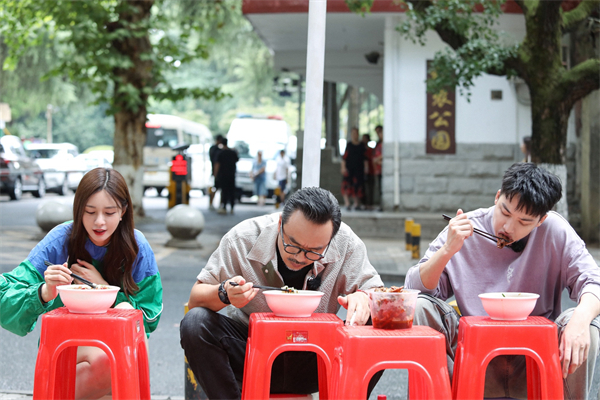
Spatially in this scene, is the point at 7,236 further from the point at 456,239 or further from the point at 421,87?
the point at 456,239

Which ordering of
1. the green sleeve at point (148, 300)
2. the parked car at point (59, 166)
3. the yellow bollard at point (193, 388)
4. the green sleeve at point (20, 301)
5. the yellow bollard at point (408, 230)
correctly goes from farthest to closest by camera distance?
the parked car at point (59, 166) < the yellow bollard at point (408, 230) < the yellow bollard at point (193, 388) < the green sleeve at point (148, 300) < the green sleeve at point (20, 301)

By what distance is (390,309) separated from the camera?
2.67m

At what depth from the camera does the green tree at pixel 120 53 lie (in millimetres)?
12469

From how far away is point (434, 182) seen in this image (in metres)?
13.1

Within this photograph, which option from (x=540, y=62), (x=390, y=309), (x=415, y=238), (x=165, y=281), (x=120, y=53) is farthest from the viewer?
(x=120, y=53)

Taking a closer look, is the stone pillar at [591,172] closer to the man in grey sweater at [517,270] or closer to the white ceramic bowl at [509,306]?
the man in grey sweater at [517,270]

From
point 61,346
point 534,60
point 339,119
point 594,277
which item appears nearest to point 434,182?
point 534,60

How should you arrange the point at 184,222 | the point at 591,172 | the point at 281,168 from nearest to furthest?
the point at 184,222 → the point at 591,172 → the point at 281,168

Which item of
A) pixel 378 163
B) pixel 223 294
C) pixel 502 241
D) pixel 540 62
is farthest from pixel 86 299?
pixel 378 163

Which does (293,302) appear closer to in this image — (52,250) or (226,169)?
(52,250)

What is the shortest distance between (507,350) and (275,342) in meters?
0.92

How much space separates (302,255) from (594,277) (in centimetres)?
133

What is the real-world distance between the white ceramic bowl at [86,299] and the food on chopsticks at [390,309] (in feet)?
3.50

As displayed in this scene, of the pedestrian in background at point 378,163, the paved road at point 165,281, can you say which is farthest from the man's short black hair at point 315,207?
the pedestrian in background at point 378,163
